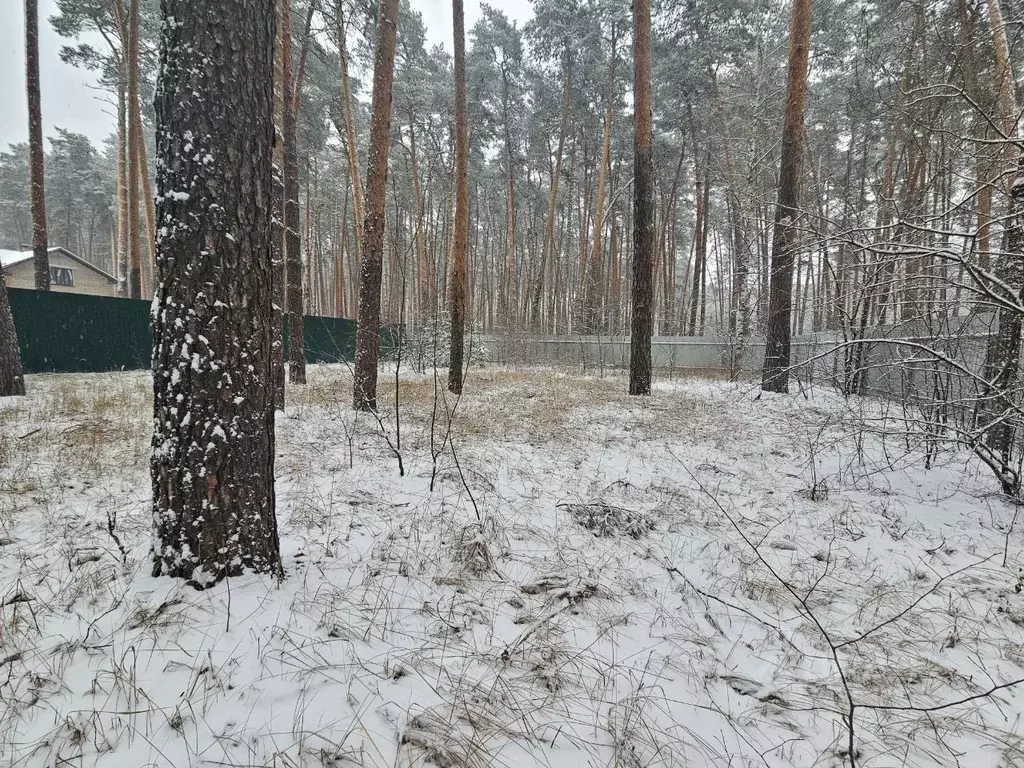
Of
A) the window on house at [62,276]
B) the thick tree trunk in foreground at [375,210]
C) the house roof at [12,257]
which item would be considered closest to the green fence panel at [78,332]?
the thick tree trunk in foreground at [375,210]

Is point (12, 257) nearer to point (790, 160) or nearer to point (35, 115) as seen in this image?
point (35, 115)

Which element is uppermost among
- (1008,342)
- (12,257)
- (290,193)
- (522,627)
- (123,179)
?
(123,179)

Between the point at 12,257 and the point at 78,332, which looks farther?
the point at 12,257

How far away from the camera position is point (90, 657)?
4.60ft

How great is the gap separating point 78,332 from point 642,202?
40.8ft

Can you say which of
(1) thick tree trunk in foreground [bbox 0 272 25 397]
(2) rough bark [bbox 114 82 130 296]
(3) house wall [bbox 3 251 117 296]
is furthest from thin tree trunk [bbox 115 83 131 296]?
(3) house wall [bbox 3 251 117 296]

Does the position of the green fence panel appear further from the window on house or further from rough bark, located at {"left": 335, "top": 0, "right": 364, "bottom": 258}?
the window on house

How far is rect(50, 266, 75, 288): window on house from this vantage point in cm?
2048

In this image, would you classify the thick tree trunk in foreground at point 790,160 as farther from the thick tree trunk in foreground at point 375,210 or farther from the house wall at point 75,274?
the house wall at point 75,274

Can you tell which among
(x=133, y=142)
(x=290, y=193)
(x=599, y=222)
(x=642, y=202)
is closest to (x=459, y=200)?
(x=290, y=193)

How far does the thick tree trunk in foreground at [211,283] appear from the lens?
5.47 feet

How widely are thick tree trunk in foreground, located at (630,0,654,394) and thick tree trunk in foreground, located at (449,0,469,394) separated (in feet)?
9.67

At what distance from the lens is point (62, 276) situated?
20.9 meters

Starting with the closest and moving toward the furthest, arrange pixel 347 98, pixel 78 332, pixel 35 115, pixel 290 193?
pixel 290 193 → pixel 35 115 → pixel 78 332 → pixel 347 98
